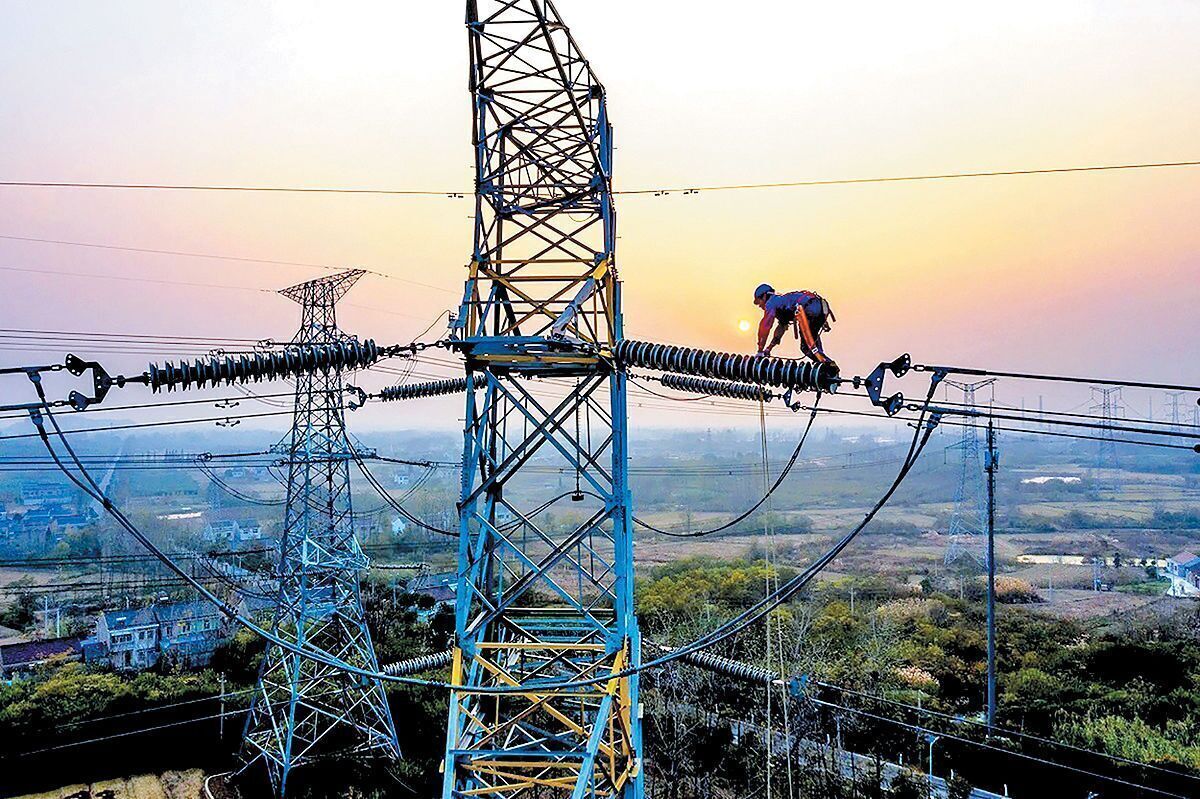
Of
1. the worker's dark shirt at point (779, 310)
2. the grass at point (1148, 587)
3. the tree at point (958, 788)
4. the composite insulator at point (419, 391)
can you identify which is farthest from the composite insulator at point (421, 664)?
the grass at point (1148, 587)

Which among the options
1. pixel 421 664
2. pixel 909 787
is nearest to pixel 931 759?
pixel 909 787

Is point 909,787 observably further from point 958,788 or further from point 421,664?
point 421,664

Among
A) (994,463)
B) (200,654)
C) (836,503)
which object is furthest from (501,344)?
(836,503)

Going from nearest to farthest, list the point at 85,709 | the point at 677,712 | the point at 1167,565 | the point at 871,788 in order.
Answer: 1. the point at 871,788
2. the point at 677,712
3. the point at 85,709
4. the point at 1167,565

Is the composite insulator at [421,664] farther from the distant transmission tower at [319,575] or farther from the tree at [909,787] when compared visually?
the tree at [909,787]

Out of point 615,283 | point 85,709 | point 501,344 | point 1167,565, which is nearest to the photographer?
point 501,344

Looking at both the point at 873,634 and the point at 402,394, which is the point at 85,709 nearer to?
the point at 402,394

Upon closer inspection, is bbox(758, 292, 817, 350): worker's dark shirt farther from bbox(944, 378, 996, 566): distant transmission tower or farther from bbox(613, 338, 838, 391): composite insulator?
bbox(944, 378, 996, 566): distant transmission tower

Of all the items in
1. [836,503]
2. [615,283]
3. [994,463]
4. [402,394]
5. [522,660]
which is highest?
[615,283]
